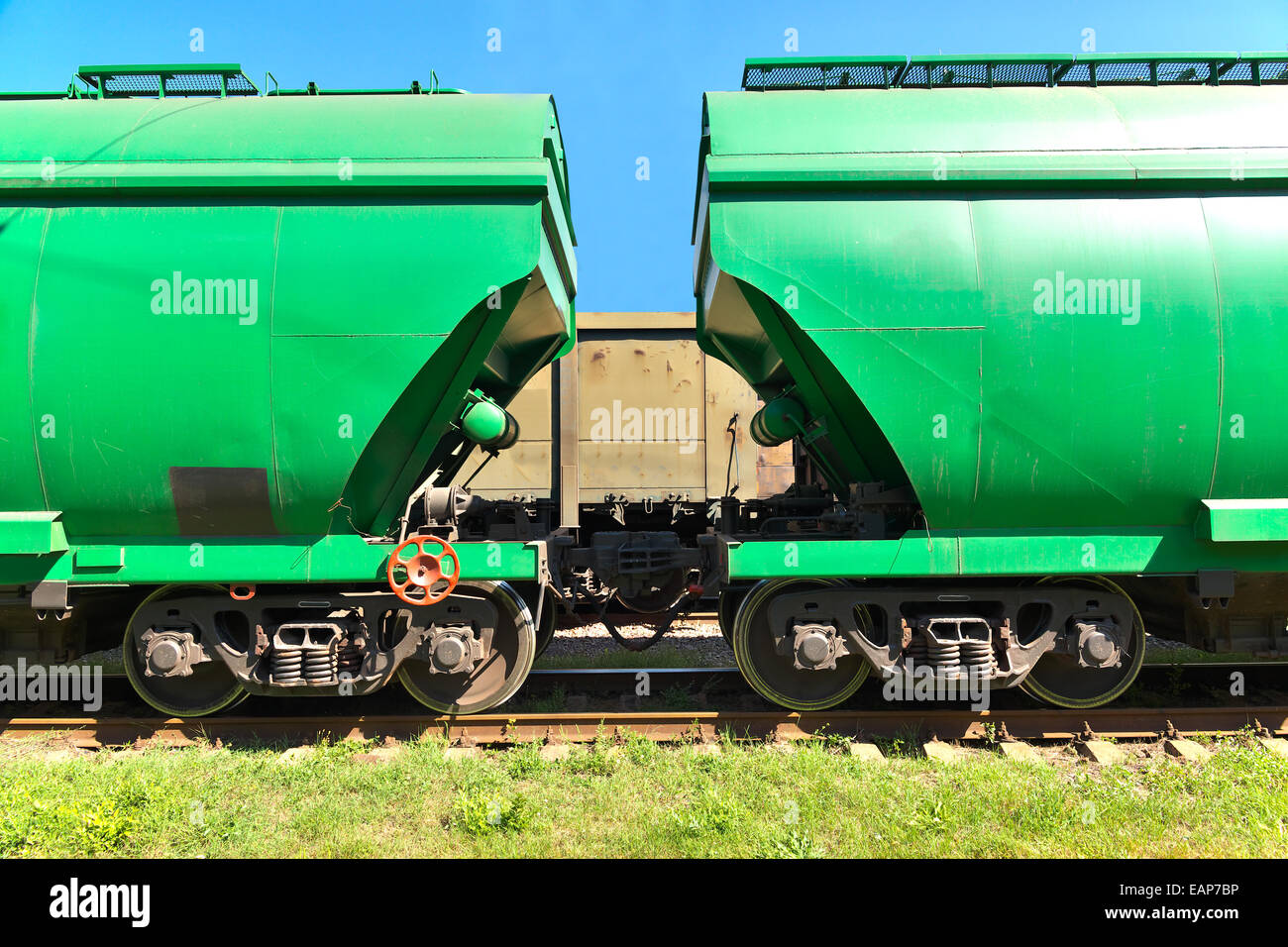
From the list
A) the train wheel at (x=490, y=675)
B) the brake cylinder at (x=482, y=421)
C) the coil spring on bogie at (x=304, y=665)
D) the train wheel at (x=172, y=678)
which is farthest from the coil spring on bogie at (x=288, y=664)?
the brake cylinder at (x=482, y=421)

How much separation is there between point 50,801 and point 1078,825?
5.76 m

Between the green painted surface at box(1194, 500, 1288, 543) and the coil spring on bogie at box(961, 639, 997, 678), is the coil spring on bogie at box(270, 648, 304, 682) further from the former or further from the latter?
the green painted surface at box(1194, 500, 1288, 543)

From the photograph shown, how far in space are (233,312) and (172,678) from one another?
9.19 feet

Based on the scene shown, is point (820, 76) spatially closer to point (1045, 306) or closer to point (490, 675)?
point (1045, 306)

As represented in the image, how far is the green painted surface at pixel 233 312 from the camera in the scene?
393 centimetres

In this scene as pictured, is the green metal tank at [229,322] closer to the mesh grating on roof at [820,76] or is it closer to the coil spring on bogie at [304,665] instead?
the coil spring on bogie at [304,665]

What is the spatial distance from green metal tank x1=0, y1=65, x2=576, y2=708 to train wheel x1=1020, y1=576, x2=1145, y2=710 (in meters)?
3.99

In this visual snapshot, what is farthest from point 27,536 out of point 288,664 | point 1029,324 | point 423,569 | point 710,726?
point 1029,324

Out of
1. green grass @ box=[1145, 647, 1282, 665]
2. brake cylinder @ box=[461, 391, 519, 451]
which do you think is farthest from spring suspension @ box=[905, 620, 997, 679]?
brake cylinder @ box=[461, 391, 519, 451]

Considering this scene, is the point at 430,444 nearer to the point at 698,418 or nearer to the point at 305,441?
the point at 305,441

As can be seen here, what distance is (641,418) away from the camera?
358 inches

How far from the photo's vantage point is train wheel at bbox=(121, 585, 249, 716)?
14.3 feet

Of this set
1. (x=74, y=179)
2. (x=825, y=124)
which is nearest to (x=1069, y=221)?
(x=825, y=124)

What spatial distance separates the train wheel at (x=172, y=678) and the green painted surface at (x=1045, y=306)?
4486mm
